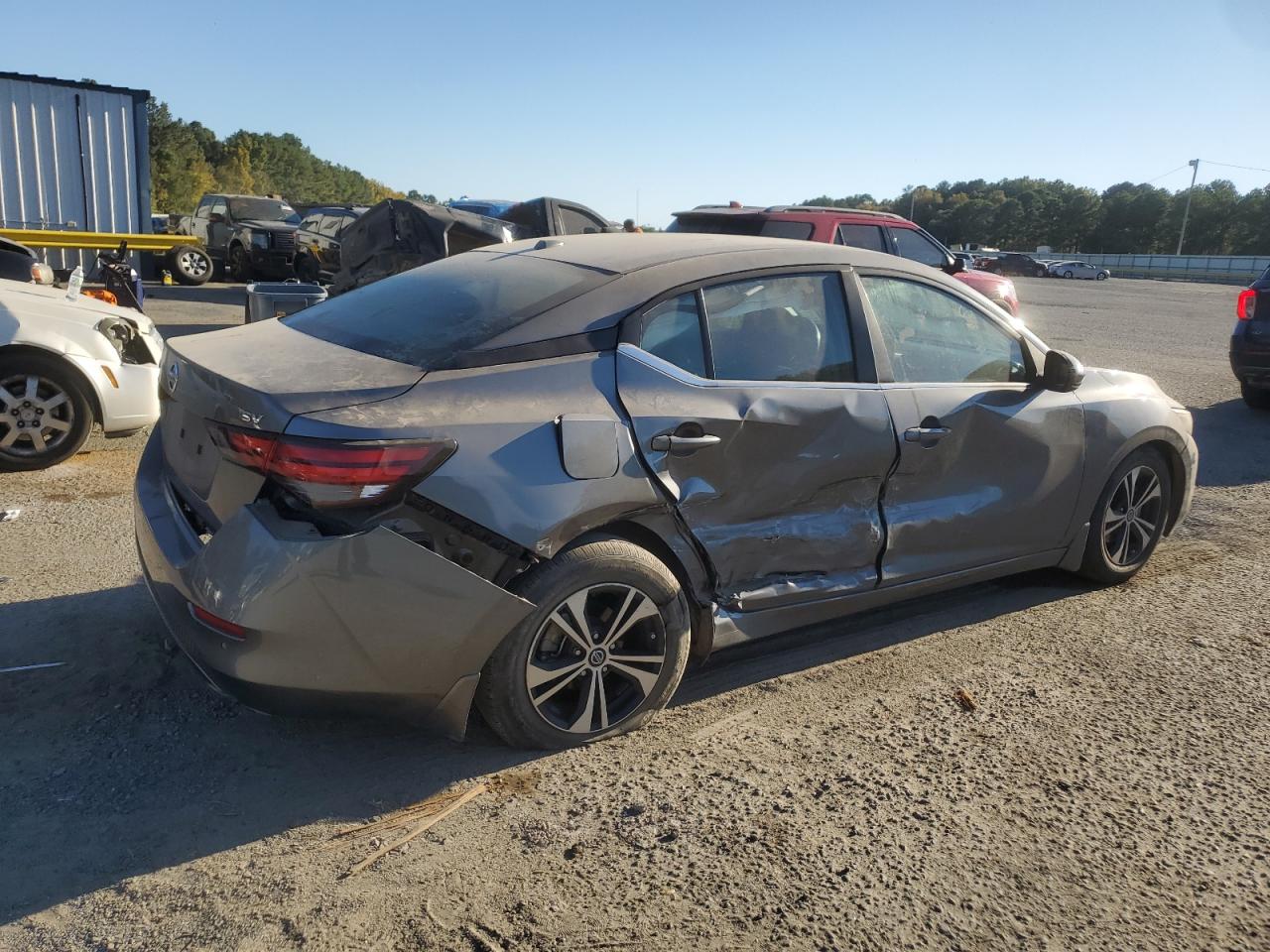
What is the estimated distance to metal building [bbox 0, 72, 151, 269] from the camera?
15.8m

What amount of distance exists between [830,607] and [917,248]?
28.6 ft

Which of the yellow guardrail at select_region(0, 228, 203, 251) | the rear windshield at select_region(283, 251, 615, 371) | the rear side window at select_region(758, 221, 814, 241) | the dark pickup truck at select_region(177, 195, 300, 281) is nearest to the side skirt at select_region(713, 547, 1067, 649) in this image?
the rear windshield at select_region(283, 251, 615, 371)

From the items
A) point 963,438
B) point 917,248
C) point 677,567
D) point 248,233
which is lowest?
point 677,567

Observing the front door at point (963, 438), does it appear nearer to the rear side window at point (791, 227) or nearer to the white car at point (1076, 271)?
the rear side window at point (791, 227)

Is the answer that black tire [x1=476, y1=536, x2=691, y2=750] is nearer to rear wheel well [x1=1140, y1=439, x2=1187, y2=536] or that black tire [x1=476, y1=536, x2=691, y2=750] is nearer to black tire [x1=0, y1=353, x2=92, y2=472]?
rear wheel well [x1=1140, y1=439, x2=1187, y2=536]

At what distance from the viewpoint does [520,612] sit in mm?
3008

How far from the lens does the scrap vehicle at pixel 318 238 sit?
18734 millimetres

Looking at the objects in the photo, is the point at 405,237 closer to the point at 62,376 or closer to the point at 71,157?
the point at 62,376

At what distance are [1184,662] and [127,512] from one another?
17.8ft

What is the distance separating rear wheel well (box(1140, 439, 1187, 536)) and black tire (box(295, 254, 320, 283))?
17673 mm

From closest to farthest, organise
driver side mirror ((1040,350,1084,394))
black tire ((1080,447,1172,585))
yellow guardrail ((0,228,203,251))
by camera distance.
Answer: driver side mirror ((1040,350,1084,394)) < black tire ((1080,447,1172,585)) < yellow guardrail ((0,228,203,251))

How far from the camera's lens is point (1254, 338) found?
9.91m

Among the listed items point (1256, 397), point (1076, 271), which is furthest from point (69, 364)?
point (1076, 271)

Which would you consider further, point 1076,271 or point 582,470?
point 1076,271
